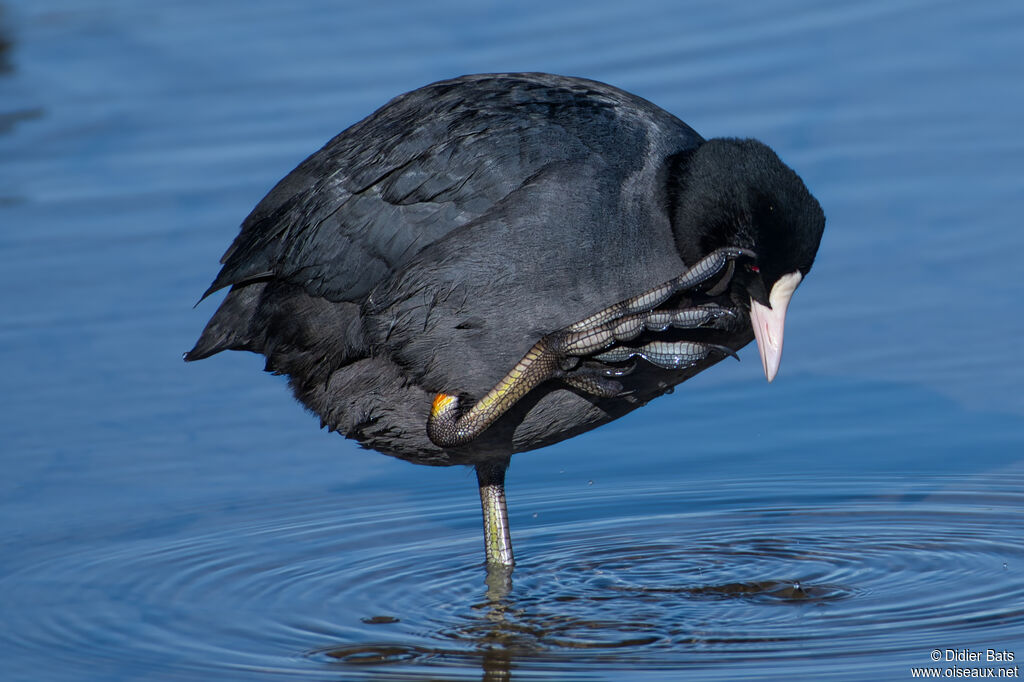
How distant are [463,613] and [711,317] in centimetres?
102

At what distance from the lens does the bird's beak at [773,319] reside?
4.50 meters

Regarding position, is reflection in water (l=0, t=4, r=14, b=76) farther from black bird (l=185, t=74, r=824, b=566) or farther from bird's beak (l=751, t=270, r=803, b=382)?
bird's beak (l=751, t=270, r=803, b=382)

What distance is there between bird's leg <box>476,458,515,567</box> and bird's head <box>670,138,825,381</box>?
3.19ft

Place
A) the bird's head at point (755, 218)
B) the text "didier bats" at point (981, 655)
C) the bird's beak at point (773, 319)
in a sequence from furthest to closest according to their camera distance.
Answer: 1. the bird's beak at point (773, 319)
2. the bird's head at point (755, 218)
3. the text "didier bats" at point (981, 655)

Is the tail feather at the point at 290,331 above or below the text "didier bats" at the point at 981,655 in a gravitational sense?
above

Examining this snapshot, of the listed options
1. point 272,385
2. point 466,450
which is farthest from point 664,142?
point 272,385

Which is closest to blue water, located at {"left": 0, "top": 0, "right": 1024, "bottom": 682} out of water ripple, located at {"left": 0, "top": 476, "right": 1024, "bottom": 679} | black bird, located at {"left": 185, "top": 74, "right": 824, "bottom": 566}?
water ripple, located at {"left": 0, "top": 476, "right": 1024, "bottom": 679}

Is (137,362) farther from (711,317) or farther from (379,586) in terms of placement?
(711,317)

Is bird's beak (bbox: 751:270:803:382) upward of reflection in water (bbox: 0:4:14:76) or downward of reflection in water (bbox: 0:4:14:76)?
downward

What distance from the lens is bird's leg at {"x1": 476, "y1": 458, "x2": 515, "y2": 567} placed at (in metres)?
5.09

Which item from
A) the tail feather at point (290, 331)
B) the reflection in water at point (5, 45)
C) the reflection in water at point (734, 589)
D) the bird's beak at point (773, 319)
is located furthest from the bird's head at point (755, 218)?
the reflection in water at point (5, 45)

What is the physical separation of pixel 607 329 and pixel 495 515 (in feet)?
2.85

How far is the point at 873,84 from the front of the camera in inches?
326

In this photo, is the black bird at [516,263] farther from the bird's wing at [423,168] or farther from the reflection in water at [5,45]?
the reflection in water at [5,45]
